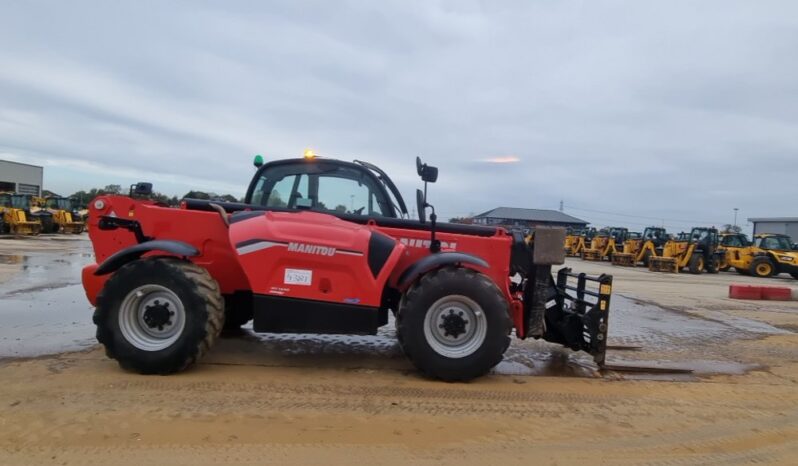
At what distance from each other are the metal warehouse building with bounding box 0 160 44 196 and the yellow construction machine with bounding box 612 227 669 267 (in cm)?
6849

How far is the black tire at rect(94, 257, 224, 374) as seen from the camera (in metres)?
4.59

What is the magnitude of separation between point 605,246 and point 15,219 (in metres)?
33.7

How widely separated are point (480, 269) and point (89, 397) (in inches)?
134

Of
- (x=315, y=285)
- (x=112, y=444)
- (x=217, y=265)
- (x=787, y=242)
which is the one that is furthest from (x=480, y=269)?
(x=787, y=242)

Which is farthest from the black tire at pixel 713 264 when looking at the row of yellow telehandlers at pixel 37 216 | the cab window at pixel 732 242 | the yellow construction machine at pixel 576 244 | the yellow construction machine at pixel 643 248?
the row of yellow telehandlers at pixel 37 216

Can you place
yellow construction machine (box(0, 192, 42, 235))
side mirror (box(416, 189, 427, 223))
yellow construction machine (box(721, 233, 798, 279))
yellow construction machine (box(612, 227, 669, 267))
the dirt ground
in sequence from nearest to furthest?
1. the dirt ground
2. side mirror (box(416, 189, 427, 223))
3. yellow construction machine (box(721, 233, 798, 279))
4. yellow construction machine (box(0, 192, 42, 235))
5. yellow construction machine (box(612, 227, 669, 267))

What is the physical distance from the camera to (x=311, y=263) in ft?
15.5

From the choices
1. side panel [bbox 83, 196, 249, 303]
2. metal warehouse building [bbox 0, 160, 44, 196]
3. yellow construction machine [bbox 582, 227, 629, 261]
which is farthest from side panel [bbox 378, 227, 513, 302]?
metal warehouse building [bbox 0, 160, 44, 196]

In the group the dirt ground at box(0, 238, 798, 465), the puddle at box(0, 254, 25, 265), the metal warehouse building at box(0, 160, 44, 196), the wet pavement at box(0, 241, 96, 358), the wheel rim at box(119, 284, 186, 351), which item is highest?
the metal warehouse building at box(0, 160, 44, 196)

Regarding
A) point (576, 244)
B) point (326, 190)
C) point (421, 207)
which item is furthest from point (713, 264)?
point (326, 190)

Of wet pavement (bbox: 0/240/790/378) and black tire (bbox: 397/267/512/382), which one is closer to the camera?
black tire (bbox: 397/267/512/382)

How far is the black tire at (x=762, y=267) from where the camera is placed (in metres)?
26.0

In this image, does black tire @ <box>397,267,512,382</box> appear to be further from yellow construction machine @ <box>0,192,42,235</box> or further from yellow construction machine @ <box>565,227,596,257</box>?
yellow construction machine @ <box>565,227,596,257</box>

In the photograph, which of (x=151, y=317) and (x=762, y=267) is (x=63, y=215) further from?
(x=762, y=267)
